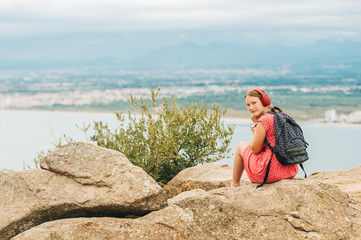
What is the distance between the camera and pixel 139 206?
659 centimetres

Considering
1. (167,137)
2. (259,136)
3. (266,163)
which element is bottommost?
(167,137)

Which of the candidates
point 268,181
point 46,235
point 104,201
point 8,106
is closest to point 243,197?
point 268,181

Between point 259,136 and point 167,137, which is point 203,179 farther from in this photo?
point 259,136

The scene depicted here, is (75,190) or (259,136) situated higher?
(259,136)

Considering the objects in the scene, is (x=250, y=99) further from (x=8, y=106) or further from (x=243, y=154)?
(x=8, y=106)

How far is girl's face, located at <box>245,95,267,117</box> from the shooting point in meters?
6.73

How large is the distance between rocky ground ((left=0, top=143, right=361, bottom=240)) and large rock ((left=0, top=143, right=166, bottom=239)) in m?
0.01

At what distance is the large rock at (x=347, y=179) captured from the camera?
8095 millimetres

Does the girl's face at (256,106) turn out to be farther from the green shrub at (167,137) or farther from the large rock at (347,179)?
the green shrub at (167,137)

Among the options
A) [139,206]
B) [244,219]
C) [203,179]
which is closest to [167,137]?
[203,179]

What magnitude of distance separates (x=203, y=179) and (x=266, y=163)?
9.14 ft

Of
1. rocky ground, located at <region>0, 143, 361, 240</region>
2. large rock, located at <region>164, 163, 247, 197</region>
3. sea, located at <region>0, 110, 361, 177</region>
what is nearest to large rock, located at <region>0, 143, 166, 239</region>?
rocky ground, located at <region>0, 143, 361, 240</region>

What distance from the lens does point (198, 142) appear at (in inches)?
448

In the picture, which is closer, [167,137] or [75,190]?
[75,190]
